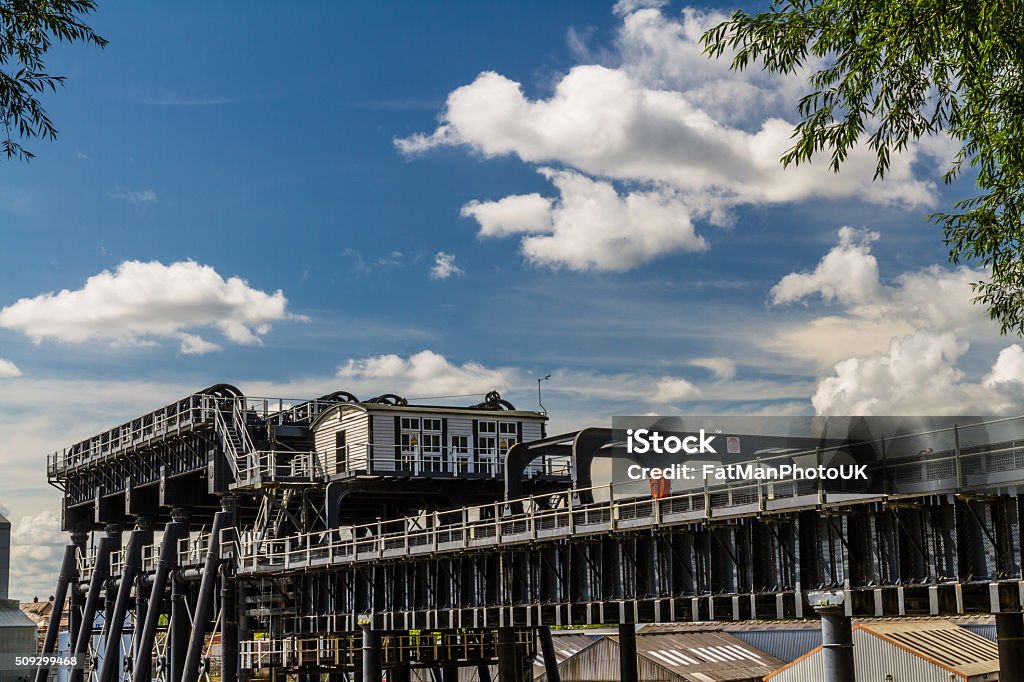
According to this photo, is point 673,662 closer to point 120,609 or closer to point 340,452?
point 340,452

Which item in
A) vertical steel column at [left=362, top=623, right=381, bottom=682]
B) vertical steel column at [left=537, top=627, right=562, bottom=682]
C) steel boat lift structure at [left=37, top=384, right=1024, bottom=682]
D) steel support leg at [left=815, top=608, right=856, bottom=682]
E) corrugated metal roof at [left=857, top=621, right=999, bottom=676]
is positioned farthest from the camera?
corrugated metal roof at [left=857, top=621, right=999, bottom=676]

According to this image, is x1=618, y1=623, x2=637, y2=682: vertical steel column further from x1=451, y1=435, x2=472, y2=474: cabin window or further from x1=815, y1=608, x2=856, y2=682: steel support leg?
x1=815, y1=608, x2=856, y2=682: steel support leg

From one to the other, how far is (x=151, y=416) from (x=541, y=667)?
33.7 meters

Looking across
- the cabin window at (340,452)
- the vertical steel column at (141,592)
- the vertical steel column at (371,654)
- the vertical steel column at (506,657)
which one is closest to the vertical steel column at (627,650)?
the vertical steel column at (506,657)

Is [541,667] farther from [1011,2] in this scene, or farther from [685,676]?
[1011,2]

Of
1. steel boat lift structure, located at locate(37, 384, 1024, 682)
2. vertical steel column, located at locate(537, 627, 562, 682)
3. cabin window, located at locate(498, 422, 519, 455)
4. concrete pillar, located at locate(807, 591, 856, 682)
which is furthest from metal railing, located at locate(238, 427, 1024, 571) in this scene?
vertical steel column, located at locate(537, 627, 562, 682)

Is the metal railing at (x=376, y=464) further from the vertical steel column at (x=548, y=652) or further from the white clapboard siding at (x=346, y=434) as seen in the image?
the vertical steel column at (x=548, y=652)

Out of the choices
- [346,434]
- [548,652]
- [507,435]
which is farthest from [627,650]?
[346,434]

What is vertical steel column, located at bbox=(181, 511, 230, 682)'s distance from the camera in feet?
196

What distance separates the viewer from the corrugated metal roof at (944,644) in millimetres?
67312

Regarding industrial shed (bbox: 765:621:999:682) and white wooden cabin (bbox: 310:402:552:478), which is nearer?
white wooden cabin (bbox: 310:402:552:478)

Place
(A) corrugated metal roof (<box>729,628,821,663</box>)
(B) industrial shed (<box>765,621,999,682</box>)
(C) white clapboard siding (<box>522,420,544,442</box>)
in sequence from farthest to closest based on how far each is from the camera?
(A) corrugated metal roof (<box>729,628,821,663</box>)
(C) white clapboard siding (<box>522,420,544,442</box>)
(B) industrial shed (<box>765,621,999,682</box>)

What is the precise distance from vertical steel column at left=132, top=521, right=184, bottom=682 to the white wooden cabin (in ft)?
32.8

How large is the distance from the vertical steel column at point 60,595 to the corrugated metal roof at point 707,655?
126 ft
